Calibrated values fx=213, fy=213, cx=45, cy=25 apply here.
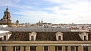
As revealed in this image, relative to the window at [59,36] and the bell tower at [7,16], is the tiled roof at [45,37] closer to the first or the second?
the window at [59,36]

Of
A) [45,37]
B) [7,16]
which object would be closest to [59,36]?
[45,37]

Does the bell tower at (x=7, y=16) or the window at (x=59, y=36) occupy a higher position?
the bell tower at (x=7, y=16)

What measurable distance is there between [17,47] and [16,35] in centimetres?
227

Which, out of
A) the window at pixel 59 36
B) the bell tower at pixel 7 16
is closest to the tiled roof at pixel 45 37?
the window at pixel 59 36

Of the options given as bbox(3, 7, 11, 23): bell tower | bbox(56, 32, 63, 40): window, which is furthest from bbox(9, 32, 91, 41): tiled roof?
bbox(3, 7, 11, 23): bell tower

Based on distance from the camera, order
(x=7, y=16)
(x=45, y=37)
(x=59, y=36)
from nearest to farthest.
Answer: (x=59, y=36) → (x=45, y=37) → (x=7, y=16)

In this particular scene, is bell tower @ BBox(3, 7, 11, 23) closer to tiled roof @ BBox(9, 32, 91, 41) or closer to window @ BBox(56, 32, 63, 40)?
tiled roof @ BBox(9, 32, 91, 41)

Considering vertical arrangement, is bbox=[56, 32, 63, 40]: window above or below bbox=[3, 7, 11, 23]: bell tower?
below

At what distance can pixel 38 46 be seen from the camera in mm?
30562

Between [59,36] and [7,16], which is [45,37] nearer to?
[59,36]

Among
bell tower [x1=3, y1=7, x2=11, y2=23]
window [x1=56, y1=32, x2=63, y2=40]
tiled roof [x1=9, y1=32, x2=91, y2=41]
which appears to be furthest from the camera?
bell tower [x1=3, y1=7, x2=11, y2=23]

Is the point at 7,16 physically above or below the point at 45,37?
above

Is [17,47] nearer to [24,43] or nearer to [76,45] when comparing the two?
[24,43]

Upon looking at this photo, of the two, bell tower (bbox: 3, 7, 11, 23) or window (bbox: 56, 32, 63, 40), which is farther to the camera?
bell tower (bbox: 3, 7, 11, 23)
